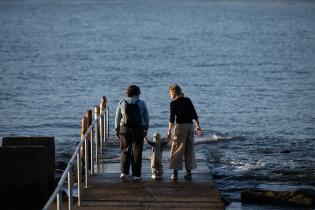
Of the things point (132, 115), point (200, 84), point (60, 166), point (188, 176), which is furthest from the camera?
point (200, 84)

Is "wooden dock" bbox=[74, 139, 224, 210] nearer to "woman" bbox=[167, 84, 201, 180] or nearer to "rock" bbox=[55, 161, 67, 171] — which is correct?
"woman" bbox=[167, 84, 201, 180]

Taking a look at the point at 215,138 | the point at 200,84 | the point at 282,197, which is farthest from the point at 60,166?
the point at 200,84

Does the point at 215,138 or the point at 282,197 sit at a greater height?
the point at 282,197

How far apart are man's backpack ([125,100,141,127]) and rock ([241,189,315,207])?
271 cm

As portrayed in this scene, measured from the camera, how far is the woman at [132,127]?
16.8m

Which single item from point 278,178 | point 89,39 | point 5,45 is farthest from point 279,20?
point 278,178

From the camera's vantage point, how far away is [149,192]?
1614 centimetres

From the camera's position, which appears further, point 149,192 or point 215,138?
point 215,138

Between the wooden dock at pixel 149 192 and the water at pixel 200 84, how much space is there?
151cm

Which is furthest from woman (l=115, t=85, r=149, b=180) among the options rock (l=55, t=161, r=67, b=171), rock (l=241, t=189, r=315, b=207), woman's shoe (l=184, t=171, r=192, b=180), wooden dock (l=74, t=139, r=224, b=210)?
rock (l=55, t=161, r=67, b=171)

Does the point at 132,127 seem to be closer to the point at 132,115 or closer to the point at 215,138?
the point at 132,115

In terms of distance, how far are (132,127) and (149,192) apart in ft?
4.42

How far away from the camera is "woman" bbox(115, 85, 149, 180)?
55.0 feet

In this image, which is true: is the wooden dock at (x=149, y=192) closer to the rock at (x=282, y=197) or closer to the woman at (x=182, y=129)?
the woman at (x=182, y=129)
